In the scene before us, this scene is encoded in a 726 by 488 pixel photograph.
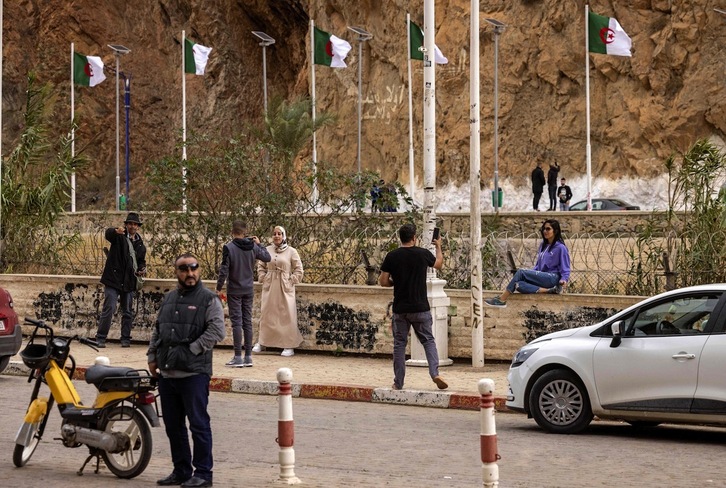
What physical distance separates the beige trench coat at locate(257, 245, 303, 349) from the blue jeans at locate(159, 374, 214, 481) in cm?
822

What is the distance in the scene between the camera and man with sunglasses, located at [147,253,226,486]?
891 centimetres

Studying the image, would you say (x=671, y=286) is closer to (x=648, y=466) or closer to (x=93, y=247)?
(x=648, y=466)

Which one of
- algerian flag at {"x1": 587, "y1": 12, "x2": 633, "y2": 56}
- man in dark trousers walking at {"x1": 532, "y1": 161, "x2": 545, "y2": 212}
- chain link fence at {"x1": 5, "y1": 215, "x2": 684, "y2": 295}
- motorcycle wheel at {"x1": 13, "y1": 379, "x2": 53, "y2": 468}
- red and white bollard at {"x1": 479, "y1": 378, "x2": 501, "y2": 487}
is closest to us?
red and white bollard at {"x1": 479, "y1": 378, "x2": 501, "y2": 487}

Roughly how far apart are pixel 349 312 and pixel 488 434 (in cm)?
1007

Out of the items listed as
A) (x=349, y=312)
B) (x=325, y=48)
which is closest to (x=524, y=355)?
(x=349, y=312)

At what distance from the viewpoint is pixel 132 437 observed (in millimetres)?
9359

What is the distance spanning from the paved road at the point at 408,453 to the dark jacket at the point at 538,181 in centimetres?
3925

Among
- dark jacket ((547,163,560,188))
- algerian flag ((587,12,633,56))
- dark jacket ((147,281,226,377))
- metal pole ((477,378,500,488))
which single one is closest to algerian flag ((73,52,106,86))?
dark jacket ((547,163,560,188))

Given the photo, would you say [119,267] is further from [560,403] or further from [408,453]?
[408,453]

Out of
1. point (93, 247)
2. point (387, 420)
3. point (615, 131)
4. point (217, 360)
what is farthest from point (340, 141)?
point (387, 420)

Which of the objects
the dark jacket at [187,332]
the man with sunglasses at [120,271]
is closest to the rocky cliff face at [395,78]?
the man with sunglasses at [120,271]

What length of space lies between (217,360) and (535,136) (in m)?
42.1

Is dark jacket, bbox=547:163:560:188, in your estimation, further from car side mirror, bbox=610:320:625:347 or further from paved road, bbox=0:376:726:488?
car side mirror, bbox=610:320:625:347

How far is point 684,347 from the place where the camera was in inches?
446
